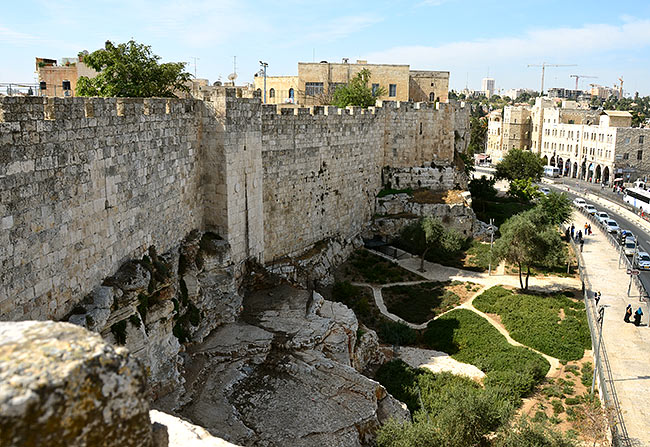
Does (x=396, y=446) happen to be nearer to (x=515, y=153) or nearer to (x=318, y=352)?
(x=318, y=352)

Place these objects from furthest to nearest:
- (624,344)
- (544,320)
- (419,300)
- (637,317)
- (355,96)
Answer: (355,96)
(419,300)
(544,320)
(637,317)
(624,344)

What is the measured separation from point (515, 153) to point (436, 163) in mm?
18911

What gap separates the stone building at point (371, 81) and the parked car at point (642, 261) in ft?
48.9

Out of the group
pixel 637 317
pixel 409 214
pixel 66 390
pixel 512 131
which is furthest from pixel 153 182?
pixel 512 131

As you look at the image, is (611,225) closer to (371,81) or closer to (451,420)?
(371,81)

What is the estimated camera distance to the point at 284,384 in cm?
1203

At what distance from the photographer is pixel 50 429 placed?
3105 millimetres

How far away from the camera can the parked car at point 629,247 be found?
3009 centimetres

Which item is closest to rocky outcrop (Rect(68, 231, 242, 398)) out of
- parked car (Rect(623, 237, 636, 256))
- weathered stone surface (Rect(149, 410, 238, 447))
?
weathered stone surface (Rect(149, 410, 238, 447))

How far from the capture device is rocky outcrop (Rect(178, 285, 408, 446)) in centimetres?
1052

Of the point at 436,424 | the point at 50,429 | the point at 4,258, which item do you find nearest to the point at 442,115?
the point at 436,424

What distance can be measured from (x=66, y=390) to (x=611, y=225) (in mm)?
38330

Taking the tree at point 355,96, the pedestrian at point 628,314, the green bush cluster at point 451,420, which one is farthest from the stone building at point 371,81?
the green bush cluster at point 451,420

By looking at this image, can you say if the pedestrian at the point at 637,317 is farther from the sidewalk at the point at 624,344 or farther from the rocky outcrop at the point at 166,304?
the rocky outcrop at the point at 166,304
